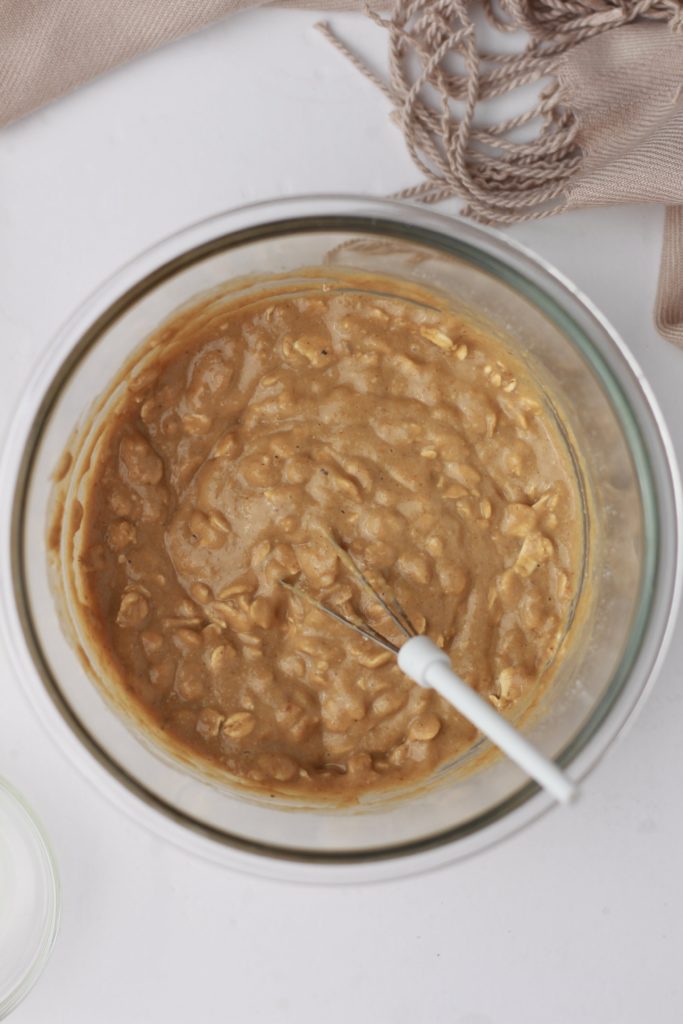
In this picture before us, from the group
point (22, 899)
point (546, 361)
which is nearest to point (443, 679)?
point (546, 361)

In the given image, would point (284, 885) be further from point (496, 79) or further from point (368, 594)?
point (496, 79)

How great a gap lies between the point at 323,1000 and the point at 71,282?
1.04 meters

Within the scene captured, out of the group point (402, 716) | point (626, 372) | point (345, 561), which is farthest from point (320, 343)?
point (402, 716)

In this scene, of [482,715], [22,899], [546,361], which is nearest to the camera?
[482,715]

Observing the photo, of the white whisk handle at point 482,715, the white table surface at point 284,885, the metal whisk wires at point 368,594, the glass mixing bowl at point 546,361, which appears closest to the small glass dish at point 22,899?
the white table surface at point 284,885

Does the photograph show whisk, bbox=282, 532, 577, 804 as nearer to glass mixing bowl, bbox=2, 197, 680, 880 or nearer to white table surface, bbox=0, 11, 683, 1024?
glass mixing bowl, bbox=2, 197, 680, 880

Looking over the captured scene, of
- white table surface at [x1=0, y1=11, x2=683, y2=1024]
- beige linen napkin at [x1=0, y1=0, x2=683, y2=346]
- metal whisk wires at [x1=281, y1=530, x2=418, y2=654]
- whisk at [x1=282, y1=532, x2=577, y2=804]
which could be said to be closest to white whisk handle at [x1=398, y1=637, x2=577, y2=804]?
whisk at [x1=282, y1=532, x2=577, y2=804]

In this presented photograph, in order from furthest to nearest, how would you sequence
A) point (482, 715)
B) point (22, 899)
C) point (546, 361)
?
point (22, 899) < point (546, 361) < point (482, 715)

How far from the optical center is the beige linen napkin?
1.42 m

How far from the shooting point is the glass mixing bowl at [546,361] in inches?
50.5

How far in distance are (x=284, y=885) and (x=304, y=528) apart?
0.48 meters

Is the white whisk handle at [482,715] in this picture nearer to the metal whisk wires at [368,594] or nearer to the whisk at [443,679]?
the whisk at [443,679]

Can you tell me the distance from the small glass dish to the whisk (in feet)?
1.63

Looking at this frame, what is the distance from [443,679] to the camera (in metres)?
1.10
